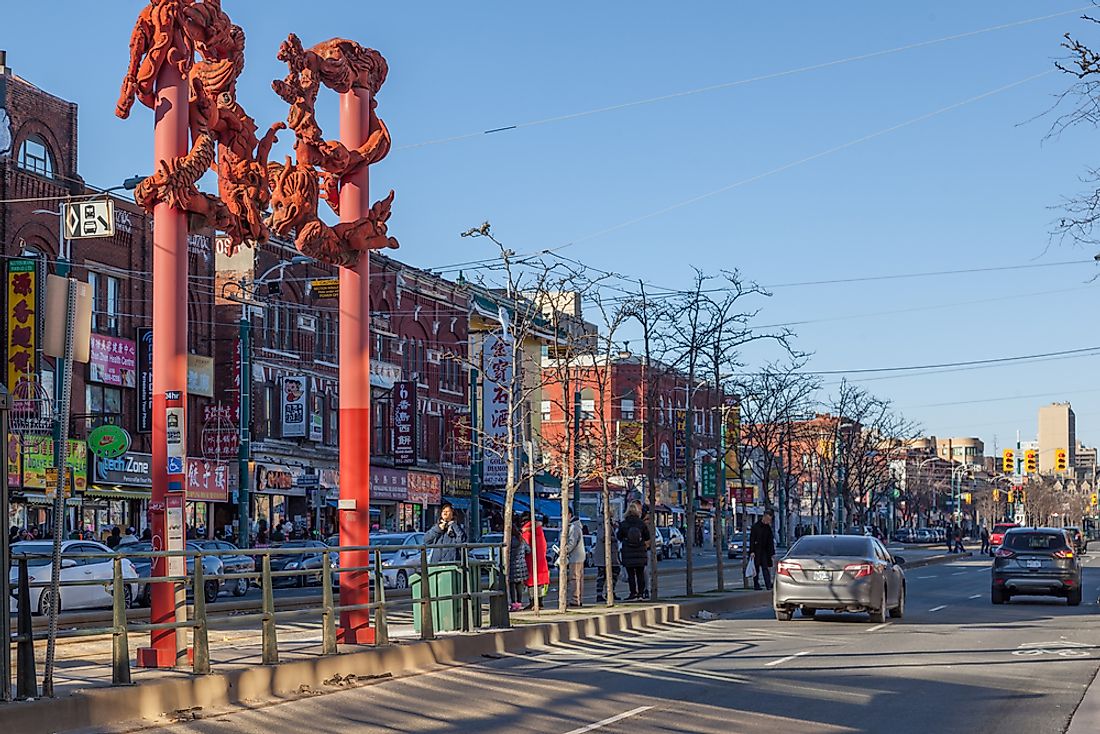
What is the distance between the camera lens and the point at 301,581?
4434 centimetres

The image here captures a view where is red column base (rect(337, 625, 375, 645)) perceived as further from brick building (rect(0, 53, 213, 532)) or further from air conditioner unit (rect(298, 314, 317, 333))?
air conditioner unit (rect(298, 314, 317, 333))

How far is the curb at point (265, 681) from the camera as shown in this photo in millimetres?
11602

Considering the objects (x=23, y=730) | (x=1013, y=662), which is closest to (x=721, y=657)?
(x=1013, y=662)

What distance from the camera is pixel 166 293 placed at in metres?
15.4

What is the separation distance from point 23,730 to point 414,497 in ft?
173

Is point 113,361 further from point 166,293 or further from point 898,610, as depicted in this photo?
point 166,293

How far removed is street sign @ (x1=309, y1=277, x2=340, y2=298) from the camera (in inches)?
2041

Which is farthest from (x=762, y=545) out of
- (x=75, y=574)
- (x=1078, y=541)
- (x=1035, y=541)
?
(x=75, y=574)

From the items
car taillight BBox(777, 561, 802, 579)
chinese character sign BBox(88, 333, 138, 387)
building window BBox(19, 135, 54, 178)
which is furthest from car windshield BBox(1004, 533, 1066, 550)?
building window BBox(19, 135, 54, 178)

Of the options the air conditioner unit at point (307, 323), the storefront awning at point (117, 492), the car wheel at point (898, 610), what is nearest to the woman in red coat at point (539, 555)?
the car wheel at point (898, 610)

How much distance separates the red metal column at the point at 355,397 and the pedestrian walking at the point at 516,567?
7.30 m

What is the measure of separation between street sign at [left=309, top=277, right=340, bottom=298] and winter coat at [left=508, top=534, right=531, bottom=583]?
26.4 m

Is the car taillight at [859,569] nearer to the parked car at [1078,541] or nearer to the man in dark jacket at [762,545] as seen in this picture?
the man in dark jacket at [762,545]

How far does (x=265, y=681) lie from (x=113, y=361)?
3418 cm
